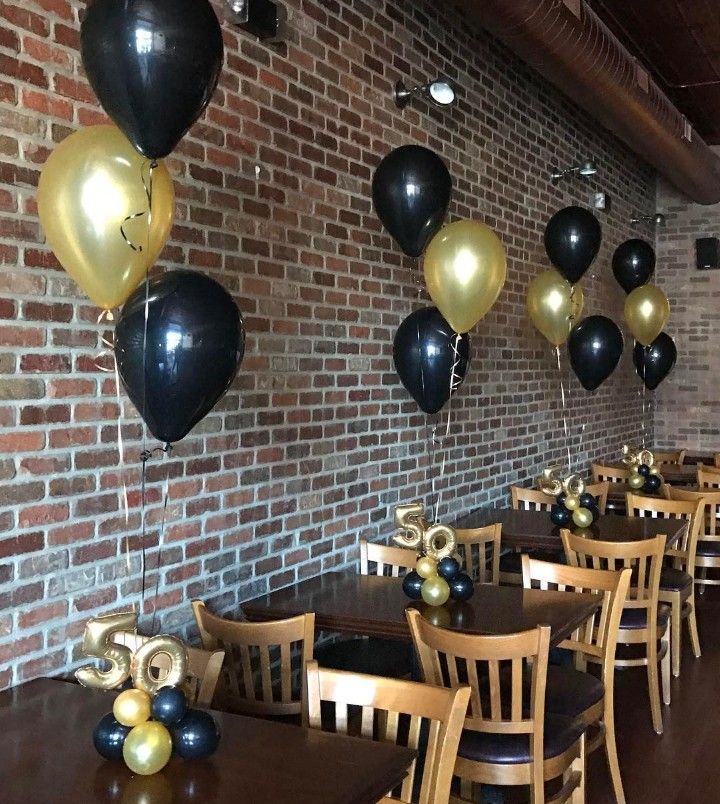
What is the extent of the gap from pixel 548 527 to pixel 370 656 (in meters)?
1.43

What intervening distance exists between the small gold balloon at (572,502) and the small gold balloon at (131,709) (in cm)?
282

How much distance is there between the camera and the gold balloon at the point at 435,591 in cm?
285

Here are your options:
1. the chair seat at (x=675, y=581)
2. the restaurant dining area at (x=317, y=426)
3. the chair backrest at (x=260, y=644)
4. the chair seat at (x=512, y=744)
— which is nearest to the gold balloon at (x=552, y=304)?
the restaurant dining area at (x=317, y=426)

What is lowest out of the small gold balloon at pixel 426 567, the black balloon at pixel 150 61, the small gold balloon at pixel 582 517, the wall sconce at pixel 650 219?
the small gold balloon at pixel 582 517

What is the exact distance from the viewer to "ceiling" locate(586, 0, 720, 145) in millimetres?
4945

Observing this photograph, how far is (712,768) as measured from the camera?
3.31 metres

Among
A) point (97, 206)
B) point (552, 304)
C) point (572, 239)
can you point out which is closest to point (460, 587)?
point (97, 206)

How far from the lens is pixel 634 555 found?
340cm

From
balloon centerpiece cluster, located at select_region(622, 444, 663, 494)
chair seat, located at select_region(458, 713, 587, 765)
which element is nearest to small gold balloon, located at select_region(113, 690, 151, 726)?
chair seat, located at select_region(458, 713, 587, 765)

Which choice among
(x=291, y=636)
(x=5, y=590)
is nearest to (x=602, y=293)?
(x=291, y=636)

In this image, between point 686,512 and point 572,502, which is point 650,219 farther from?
point 572,502

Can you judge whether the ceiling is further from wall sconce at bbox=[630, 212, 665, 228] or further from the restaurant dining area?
wall sconce at bbox=[630, 212, 665, 228]

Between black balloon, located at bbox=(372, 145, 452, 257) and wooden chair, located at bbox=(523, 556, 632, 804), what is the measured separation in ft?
4.20

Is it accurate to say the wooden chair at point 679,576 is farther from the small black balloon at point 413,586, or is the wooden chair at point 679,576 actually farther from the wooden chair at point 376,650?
the small black balloon at point 413,586
